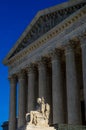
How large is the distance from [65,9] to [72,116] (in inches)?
487

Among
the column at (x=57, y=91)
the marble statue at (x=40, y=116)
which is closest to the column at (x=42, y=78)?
the column at (x=57, y=91)

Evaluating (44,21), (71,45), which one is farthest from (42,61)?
(71,45)

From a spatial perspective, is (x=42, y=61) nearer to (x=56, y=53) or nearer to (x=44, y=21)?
(x=56, y=53)

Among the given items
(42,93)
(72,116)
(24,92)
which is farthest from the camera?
(24,92)

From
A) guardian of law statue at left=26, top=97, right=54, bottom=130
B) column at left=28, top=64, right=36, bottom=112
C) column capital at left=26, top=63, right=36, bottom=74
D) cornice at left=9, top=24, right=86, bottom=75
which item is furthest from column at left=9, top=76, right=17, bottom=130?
guardian of law statue at left=26, top=97, right=54, bottom=130

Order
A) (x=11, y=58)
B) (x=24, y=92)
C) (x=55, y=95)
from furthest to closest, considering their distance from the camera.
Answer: (x=11, y=58)
(x=24, y=92)
(x=55, y=95)

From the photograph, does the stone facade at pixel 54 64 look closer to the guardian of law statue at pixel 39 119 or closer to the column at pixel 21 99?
the column at pixel 21 99

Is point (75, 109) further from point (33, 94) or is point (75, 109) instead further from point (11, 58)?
point (11, 58)

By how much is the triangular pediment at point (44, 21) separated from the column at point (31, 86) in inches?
153

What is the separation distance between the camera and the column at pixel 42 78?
131 feet

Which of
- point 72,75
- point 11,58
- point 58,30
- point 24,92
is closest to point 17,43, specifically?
point 11,58

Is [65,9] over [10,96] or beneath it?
over

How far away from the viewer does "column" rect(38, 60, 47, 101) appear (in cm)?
3991

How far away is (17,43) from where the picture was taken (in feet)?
154
